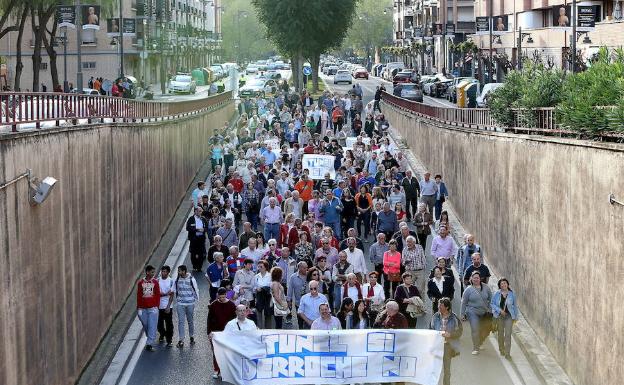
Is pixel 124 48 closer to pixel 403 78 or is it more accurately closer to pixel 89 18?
pixel 403 78

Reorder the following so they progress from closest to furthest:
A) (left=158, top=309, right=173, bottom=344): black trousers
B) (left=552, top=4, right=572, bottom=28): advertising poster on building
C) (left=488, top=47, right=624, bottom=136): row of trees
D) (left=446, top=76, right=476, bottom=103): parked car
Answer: (left=488, top=47, right=624, bottom=136): row of trees → (left=158, top=309, right=173, bottom=344): black trousers → (left=552, top=4, right=572, bottom=28): advertising poster on building → (left=446, top=76, right=476, bottom=103): parked car

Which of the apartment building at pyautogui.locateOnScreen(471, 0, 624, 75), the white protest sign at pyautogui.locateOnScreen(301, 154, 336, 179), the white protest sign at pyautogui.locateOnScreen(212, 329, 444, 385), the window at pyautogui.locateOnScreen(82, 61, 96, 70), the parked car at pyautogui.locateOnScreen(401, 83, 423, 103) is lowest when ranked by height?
the white protest sign at pyautogui.locateOnScreen(212, 329, 444, 385)

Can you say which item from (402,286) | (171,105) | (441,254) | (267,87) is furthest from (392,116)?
(402,286)

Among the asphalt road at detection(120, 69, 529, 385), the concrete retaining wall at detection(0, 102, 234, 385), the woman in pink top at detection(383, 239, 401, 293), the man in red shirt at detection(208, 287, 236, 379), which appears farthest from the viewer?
the woman in pink top at detection(383, 239, 401, 293)

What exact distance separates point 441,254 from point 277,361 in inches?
268

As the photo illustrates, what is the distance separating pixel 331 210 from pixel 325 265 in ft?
20.4

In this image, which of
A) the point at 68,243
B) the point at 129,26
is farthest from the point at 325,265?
the point at 129,26

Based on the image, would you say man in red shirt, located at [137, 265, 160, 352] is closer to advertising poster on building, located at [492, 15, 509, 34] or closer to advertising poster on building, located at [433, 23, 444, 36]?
advertising poster on building, located at [492, 15, 509, 34]

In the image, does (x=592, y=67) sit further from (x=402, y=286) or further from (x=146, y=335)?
(x=146, y=335)

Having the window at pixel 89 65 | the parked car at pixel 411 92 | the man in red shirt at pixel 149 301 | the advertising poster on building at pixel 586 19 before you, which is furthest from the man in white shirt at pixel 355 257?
the window at pixel 89 65

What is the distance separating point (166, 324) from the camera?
1953 cm

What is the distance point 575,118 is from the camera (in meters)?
18.7

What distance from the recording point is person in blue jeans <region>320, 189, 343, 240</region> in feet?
86.3

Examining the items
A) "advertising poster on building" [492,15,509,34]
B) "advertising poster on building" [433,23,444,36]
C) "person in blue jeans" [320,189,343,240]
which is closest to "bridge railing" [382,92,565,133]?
"person in blue jeans" [320,189,343,240]
